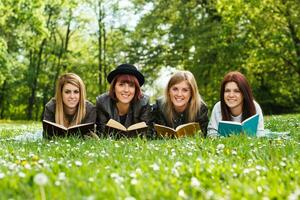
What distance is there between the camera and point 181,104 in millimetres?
7234

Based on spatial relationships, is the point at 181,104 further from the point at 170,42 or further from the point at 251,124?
the point at 170,42

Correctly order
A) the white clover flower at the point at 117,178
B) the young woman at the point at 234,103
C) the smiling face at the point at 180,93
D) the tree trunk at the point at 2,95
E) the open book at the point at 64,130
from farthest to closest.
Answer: the tree trunk at the point at 2,95 → the smiling face at the point at 180,93 → the young woman at the point at 234,103 → the open book at the point at 64,130 → the white clover flower at the point at 117,178

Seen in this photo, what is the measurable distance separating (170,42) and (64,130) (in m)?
30.6

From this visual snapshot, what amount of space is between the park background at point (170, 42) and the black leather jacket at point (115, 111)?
58.1ft

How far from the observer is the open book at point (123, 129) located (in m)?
6.79

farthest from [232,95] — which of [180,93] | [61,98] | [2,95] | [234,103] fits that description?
[2,95]

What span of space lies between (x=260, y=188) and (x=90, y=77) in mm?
50746

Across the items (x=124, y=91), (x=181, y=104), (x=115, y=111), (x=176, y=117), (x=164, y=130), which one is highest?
(x=124, y=91)

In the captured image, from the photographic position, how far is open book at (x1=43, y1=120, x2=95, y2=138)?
6.70m

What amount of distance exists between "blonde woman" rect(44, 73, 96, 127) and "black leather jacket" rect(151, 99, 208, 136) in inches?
42.7

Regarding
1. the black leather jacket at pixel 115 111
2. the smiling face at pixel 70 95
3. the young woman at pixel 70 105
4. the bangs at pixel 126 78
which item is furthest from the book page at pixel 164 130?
the smiling face at pixel 70 95

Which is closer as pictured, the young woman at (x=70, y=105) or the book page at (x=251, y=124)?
the book page at (x=251, y=124)

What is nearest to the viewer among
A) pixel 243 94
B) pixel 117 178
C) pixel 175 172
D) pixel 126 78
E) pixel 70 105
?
pixel 117 178

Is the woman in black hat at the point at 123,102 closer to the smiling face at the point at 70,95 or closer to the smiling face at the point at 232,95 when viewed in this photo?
the smiling face at the point at 70,95
